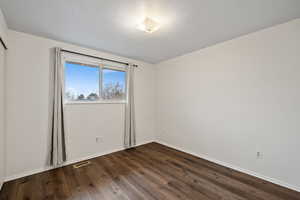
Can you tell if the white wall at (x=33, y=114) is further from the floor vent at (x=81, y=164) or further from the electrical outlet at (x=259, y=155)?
the electrical outlet at (x=259, y=155)

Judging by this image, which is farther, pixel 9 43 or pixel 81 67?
pixel 81 67

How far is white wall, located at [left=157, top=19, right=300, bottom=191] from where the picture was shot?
188cm

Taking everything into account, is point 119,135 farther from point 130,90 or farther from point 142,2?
point 142,2

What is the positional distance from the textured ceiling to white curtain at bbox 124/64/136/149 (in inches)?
41.5

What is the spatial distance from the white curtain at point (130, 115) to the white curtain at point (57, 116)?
144 cm

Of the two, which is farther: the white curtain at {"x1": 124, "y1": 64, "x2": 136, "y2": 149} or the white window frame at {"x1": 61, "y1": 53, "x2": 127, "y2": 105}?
the white curtain at {"x1": 124, "y1": 64, "x2": 136, "y2": 149}

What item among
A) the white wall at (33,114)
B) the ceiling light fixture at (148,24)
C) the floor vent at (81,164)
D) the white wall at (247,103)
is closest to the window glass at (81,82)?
the white wall at (33,114)

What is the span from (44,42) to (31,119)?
1.41 meters

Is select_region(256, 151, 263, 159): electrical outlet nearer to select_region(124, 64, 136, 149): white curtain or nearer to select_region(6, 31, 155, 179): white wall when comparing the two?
select_region(124, 64, 136, 149): white curtain

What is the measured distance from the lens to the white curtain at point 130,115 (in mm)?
3380

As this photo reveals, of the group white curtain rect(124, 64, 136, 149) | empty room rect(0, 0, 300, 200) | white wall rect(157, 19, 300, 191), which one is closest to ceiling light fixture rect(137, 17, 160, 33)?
empty room rect(0, 0, 300, 200)

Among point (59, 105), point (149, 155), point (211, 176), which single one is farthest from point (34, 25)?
point (211, 176)

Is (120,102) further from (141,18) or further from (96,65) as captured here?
(141,18)

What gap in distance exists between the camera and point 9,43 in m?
2.02
